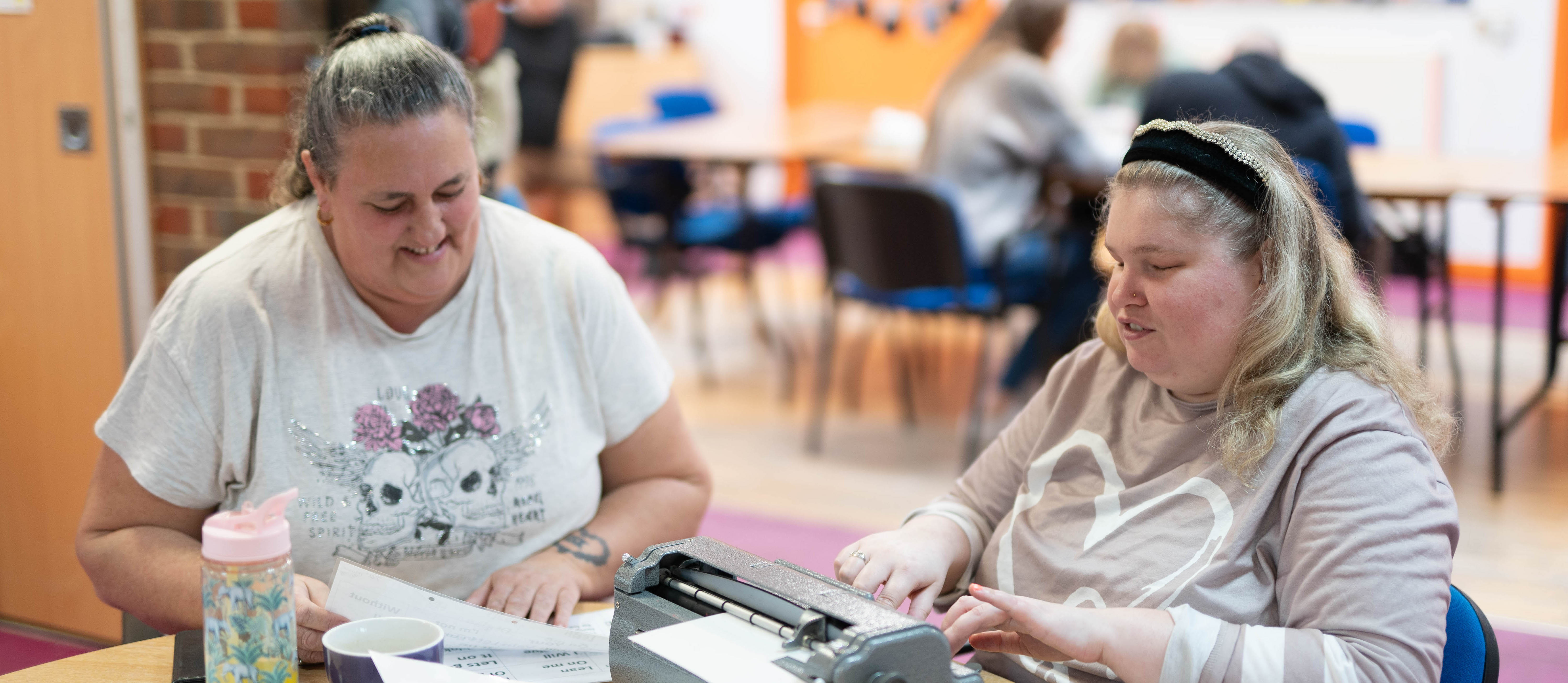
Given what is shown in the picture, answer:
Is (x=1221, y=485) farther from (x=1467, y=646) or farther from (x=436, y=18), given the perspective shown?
(x=436, y=18)

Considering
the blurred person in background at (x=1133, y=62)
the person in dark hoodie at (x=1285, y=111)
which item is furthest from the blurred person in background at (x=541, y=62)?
the person in dark hoodie at (x=1285, y=111)

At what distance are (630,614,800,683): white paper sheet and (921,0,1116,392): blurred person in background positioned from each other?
9.61 feet

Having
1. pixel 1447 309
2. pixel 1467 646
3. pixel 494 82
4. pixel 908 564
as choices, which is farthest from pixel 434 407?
pixel 1447 309

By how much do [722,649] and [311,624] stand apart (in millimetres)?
440

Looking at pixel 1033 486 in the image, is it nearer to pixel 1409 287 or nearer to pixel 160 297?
pixel 160 297

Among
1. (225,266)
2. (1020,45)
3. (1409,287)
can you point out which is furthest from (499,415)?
(1409,287)

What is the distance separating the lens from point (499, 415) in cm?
151

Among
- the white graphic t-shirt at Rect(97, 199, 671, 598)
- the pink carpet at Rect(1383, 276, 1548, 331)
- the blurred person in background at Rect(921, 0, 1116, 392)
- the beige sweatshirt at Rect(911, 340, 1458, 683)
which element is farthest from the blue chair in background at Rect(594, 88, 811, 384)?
the beige sweatshirt at Rect(911, 340, 1458, 683)

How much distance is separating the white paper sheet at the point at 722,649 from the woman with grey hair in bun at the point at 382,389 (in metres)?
0.36

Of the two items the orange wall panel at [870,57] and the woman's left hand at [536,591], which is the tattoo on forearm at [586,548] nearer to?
the woman's left hand at [536,591]

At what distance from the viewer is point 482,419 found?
1.50 metres

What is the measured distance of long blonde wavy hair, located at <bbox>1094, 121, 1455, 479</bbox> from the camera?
122cm

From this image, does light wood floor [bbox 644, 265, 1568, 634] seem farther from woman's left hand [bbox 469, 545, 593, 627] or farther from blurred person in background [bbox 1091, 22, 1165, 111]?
woman's left hand [bbox 469, 545, 593, 627]

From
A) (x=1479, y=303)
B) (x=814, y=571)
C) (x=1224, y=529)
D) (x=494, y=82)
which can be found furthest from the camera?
(x=1479, y=303)
